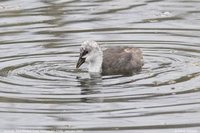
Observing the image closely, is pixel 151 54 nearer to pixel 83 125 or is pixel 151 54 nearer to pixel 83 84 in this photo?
pixel 83 84

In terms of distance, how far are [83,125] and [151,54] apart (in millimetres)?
4728

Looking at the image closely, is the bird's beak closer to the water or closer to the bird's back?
the water

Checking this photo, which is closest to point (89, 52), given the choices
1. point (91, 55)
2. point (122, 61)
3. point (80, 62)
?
point (91, 55)

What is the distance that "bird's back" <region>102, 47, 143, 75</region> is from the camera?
50.5 feet

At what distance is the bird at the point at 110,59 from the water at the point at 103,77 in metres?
0.21

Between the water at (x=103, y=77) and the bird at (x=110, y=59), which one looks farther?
the bird at (x=110, y=59)

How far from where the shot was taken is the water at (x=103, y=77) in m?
12.0

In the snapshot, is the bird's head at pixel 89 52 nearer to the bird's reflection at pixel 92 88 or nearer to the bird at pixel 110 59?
the bird at pixel 110 59

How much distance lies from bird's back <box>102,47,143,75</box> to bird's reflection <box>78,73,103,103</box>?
0.43 m

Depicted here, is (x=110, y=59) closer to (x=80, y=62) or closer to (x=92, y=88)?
(x=80, y=62)

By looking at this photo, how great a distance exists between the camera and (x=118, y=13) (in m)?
19.6

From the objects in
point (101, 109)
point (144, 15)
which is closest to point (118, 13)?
point (144, 15)

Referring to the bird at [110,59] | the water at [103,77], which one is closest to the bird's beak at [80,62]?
the bird at [110,59]

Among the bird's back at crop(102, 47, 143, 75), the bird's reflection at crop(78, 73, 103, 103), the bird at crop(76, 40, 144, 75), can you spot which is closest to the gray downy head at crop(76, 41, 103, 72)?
the bird at crop(76, 40, 144, 75)
